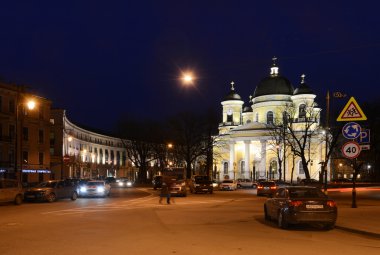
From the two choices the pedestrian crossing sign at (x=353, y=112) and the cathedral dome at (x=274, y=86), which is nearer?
the pedestrian crossing sign at (x=353, y=112)

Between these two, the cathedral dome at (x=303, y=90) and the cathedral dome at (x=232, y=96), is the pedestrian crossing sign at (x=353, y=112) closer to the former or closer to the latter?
the cathedral dome at (x=303, y=90)

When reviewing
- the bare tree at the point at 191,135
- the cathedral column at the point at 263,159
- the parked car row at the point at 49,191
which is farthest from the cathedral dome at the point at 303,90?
the parked car row at the point at 49,191

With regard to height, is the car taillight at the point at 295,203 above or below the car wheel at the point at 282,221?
above

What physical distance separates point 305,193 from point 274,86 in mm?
94951

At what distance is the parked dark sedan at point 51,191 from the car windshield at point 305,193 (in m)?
19.6

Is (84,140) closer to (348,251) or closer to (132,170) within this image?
(132,170)

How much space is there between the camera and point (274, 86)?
361ft

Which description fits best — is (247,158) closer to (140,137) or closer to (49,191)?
(140,137)

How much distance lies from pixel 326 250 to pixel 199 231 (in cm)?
466

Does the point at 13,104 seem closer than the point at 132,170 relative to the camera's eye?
Yes

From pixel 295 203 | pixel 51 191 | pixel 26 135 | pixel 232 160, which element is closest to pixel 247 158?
pixel 232 160

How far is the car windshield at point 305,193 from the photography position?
16714mm

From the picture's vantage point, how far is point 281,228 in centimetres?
1653

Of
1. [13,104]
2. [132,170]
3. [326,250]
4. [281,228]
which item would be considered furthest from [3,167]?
[132,170]
